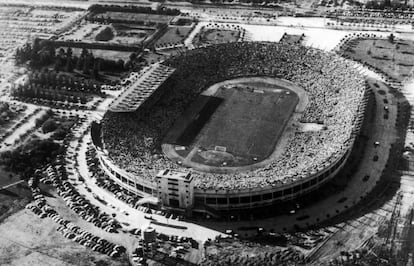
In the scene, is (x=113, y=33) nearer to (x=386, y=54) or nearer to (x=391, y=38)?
(x=386, y=54)

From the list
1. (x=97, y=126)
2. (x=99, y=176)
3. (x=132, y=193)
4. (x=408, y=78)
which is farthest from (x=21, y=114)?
(x=408, y=78)

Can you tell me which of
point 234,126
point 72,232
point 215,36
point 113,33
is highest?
point 215,36

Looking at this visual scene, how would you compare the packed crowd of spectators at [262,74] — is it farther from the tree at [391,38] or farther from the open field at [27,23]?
the open field at [27,23]

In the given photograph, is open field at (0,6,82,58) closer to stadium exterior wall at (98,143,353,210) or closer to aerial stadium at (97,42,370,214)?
aerial stadium at (97,42,370,214)

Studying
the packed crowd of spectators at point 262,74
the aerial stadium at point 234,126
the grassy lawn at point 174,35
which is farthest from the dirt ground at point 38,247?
the grassy lawn at point 174,35

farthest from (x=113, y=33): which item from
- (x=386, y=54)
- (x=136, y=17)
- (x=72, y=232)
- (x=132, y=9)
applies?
(x=72, y=232)

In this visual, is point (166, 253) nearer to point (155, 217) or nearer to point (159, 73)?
point (155, 217)
